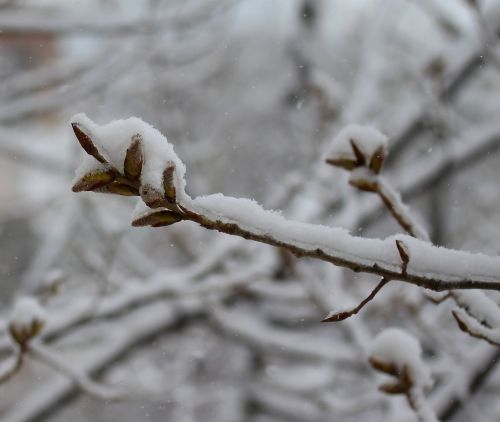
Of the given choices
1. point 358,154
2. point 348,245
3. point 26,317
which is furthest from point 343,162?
point 26,317

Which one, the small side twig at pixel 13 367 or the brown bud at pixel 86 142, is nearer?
the brown bud at pixel 86 142

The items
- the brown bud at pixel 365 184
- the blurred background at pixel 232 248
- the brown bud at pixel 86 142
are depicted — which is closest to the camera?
the brown bud at pixel 86 142

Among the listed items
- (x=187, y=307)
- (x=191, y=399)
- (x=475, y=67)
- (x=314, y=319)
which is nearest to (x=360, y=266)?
(x=187, y=307)

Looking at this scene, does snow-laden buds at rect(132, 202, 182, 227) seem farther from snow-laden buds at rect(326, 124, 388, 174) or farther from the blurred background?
the blurred background

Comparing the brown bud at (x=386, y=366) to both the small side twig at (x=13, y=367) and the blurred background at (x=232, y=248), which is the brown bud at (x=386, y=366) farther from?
the small side twig at (x=13, y=367)

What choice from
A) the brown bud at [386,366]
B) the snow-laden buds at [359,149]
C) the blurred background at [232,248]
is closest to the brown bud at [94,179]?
the snow-laden buds at [359,149]

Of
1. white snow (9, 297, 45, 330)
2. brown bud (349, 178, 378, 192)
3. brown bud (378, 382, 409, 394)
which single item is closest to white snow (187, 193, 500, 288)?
brown bud (349, 178, 378, 192)

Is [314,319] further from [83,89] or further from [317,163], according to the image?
[83,89]
